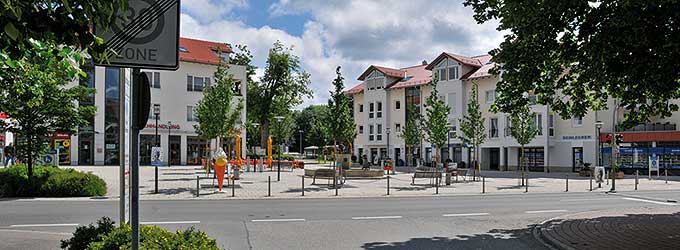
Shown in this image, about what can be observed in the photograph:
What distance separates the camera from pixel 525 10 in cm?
1023

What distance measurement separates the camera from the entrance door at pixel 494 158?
54.1 m

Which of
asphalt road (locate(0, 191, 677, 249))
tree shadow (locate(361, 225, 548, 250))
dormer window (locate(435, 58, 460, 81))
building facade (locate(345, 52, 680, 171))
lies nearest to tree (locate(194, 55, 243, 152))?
asphalt road (locate(0, 191, 677, 249))

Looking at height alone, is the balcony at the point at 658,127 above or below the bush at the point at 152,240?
above

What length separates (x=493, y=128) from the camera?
175 feet

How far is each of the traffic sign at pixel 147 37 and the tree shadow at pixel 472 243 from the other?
22.5 feet

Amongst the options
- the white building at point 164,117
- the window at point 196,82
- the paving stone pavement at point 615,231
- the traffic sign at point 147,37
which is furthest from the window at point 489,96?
the traffic sign at point 147,37

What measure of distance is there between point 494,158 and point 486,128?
3.17 m

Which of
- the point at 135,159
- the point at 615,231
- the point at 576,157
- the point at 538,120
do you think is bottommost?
the point at 615,231

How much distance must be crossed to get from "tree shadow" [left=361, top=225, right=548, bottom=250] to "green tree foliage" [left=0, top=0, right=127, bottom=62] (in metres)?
7.64

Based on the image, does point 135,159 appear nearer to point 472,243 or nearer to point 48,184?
point 472,243

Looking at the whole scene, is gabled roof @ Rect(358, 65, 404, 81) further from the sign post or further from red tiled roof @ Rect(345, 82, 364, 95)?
the sign post

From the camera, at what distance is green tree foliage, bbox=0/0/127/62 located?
2.99 m

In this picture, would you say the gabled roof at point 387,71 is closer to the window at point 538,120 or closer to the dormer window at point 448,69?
the dormer window at point 448,69

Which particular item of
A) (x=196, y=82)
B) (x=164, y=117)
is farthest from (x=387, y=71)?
(x=164, y=117)
